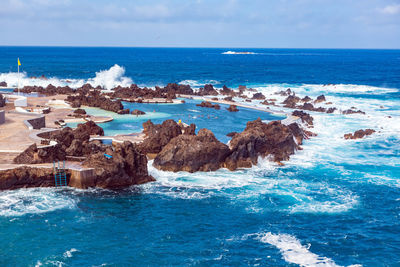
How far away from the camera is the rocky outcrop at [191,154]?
34.2m

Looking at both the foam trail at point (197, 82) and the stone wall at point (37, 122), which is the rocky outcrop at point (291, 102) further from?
the stone wall at point (37, 122)

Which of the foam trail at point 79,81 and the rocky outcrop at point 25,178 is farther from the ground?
the foam trail at point 79,81

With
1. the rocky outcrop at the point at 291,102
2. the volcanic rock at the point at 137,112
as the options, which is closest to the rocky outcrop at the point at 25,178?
the volcanic rock at the point at 137,112

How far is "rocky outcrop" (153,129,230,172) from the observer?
34.2 m

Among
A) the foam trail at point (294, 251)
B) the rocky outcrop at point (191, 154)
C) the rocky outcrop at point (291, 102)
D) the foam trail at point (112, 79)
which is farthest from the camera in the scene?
the foam trail at point (112, 79)

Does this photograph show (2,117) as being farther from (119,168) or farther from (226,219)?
(226,219)

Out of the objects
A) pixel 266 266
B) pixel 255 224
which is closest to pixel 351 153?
pixel 255 224

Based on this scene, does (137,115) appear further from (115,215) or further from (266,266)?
(266,266)

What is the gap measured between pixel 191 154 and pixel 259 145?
698 cm

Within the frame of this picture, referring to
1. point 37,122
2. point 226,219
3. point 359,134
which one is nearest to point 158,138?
point 37,122

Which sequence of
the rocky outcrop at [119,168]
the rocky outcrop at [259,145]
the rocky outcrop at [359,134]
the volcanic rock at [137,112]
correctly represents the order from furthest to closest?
the volcanic rock at [137,112] < the rocky outcrop at [359,134] < the rocky outcrop at [259,145] < the rocky outcrop at [119,168]

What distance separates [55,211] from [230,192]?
37.3ft

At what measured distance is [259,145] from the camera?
Result: 38125 mm

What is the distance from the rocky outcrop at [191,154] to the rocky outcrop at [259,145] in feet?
3.61
